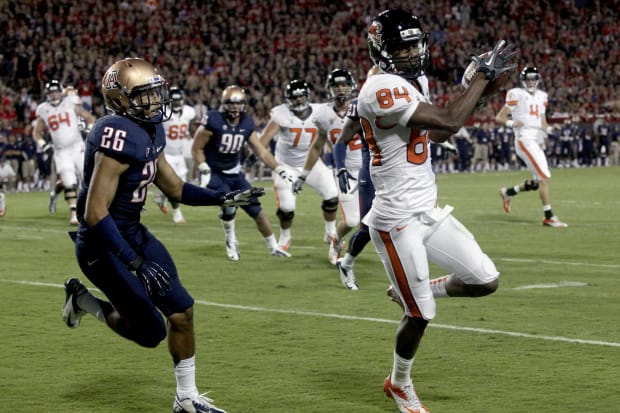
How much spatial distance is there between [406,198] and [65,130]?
11.5 metres

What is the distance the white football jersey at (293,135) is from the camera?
493 inches

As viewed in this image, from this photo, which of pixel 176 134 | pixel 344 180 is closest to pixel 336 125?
pixel 344 180

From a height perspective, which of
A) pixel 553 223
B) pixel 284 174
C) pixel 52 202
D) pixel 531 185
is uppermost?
pixel 284 174

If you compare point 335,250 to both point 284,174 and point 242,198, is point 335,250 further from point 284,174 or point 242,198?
point 242,198

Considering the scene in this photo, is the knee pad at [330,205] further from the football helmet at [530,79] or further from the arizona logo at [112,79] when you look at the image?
the arizona logo at [112,79]

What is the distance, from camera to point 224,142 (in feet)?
38.5

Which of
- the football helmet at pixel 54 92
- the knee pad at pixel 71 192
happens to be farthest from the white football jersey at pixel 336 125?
the football helmet at pixel 54 92

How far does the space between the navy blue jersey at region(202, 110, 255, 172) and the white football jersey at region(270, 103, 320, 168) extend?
0.79 metres

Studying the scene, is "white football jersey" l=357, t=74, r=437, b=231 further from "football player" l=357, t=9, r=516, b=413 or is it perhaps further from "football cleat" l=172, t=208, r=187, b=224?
"football cleat" l=172, t=208, r=187, b=224

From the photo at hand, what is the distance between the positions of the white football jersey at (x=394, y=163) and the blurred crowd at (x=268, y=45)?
17.9m

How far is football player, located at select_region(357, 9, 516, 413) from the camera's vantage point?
524 cm

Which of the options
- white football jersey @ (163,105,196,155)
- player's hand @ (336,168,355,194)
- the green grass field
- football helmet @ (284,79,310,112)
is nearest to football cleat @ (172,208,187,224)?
white football jersey @ (163,105,196,155)

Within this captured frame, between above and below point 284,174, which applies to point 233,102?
above

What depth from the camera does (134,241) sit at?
17.4 feet
